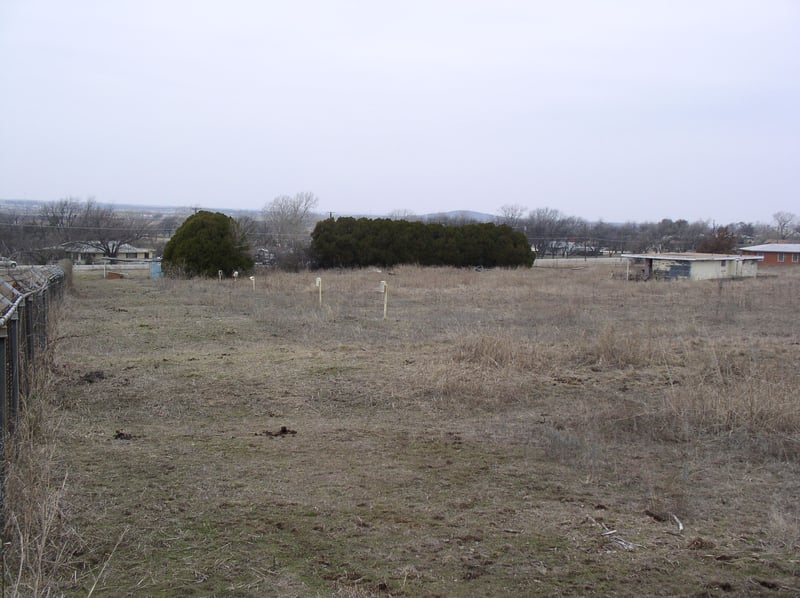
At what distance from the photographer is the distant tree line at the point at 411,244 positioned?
4075 cm

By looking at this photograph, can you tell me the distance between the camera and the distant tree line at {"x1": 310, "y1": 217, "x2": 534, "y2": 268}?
40.8 m

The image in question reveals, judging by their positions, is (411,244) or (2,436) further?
(411,244)

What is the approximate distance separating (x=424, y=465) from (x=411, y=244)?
36235 mm

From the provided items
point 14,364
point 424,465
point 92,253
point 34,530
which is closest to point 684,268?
point 424,465

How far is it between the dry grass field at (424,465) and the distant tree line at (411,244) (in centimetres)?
2801

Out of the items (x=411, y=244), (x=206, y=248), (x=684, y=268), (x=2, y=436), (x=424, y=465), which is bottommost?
(x=424, y=465)

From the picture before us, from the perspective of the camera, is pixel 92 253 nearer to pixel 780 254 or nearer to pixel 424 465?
pixel 780 254

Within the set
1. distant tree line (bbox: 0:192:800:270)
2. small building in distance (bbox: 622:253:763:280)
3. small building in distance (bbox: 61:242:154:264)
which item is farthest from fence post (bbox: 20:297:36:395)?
small building in distance (bbox: 61:242:154:264)

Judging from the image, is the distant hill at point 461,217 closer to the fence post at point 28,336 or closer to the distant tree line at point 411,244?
the distant tree line at point 411,244

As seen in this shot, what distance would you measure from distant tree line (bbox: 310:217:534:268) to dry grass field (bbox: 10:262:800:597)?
28011mm

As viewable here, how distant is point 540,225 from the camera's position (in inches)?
3231

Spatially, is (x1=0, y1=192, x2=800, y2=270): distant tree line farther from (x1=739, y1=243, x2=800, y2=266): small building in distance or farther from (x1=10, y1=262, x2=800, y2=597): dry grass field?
(x1=10, y1=262, x2=800, y2=597): dry grass field

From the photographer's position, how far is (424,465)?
18.1 ft

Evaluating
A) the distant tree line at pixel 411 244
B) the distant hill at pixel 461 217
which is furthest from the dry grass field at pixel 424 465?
the distant hill at pixel 461 217
